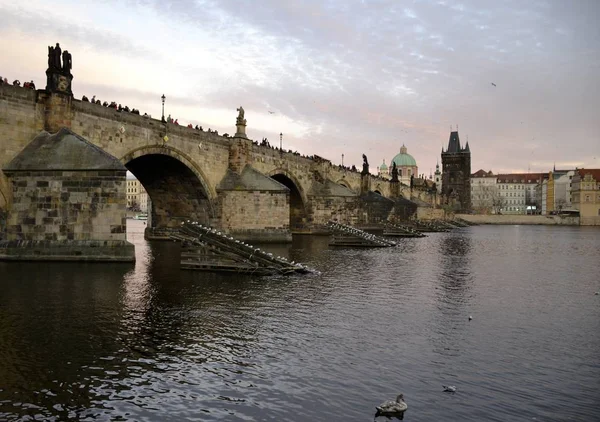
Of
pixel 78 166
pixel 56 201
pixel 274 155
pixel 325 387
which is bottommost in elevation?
pixel 325 387

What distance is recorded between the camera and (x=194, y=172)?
37.2 meters

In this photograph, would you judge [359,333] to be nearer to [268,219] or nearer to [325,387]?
[325,387]

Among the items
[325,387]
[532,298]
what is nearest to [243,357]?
[325,387]

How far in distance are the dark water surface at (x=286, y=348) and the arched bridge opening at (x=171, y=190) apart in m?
17.9

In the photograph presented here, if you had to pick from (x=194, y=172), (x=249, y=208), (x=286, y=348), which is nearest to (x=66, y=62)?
(x=194, y=172)

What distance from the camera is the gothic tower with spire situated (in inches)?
6491

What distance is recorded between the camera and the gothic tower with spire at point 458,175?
16488 cm

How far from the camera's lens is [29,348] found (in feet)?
33.1

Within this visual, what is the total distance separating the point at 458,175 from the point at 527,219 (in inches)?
1669

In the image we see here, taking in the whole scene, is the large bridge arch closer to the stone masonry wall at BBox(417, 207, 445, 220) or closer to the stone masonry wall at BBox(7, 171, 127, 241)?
the stone masonry wall at BBox(7, 171, 127, 241)

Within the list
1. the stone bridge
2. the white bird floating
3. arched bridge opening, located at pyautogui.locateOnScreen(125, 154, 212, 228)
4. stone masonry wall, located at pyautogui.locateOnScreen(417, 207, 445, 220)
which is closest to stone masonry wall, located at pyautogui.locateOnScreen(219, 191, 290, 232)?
the stone bridge

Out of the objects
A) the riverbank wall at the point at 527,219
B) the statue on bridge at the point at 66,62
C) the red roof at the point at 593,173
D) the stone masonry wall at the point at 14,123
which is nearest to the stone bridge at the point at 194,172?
the stone masonry wall at the point at 14,123

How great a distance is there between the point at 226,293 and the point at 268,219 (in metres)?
23.5

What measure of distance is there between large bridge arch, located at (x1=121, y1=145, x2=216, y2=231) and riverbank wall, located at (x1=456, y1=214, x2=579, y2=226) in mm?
101260
